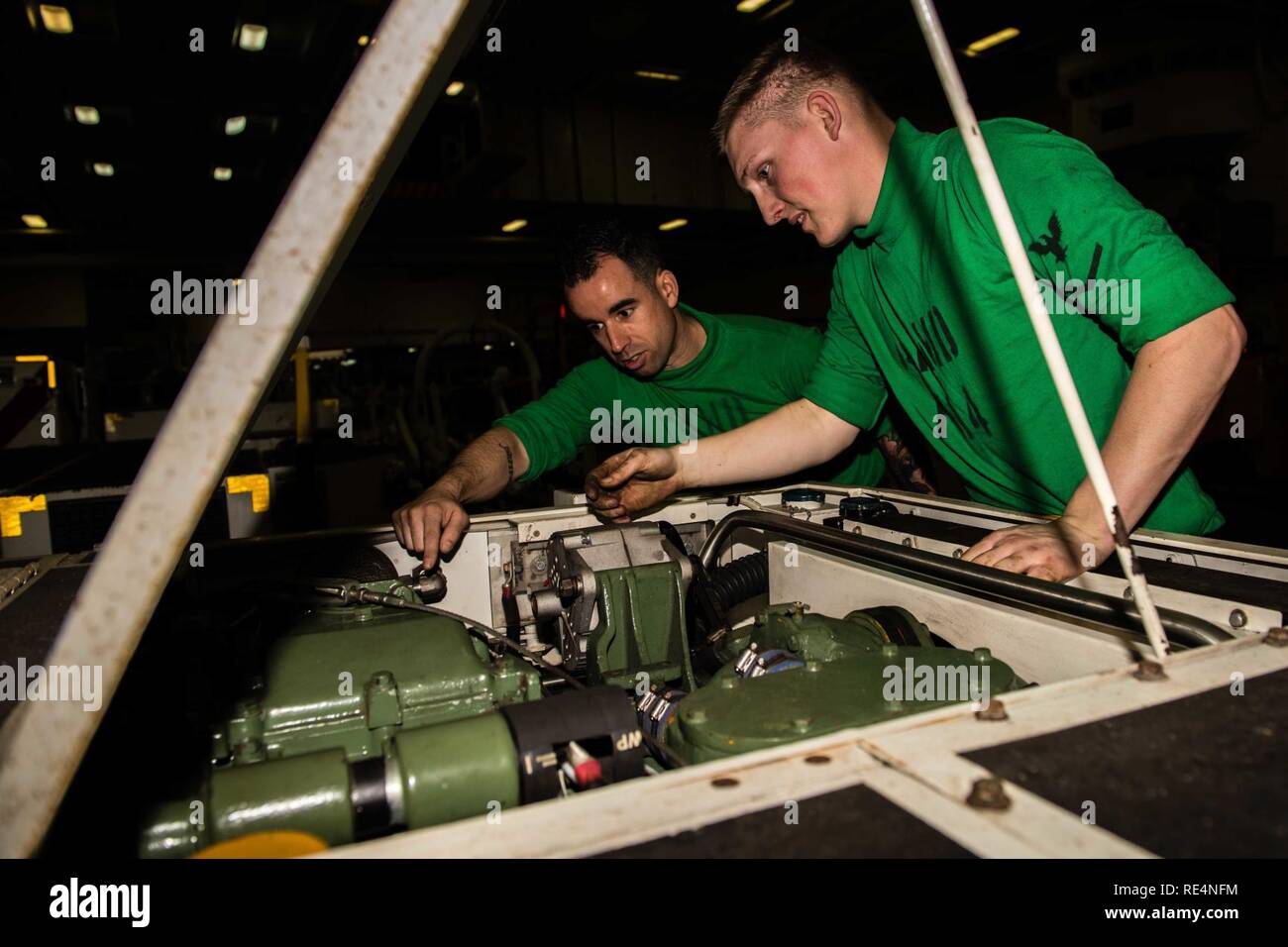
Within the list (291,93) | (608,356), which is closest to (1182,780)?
(608,356)

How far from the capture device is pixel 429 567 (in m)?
1.66

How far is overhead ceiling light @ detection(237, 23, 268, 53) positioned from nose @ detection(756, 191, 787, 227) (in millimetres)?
4327

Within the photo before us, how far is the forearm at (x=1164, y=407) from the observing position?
47.6 inches

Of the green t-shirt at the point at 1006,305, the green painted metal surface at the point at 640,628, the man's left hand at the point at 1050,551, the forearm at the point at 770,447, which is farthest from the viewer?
the forearm at the point at 770,447

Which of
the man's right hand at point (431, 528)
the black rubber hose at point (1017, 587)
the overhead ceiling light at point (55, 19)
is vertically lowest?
the black rubber hose at point (1017, 587)

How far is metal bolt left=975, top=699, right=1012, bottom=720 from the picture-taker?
2.37 feet

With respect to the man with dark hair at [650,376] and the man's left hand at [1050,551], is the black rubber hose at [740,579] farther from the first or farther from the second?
the man with dark hair at [650,376]

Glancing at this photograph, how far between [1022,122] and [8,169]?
317 inches

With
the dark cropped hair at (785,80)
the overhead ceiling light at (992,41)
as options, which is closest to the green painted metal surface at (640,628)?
the dark cropped hair at (785,80)

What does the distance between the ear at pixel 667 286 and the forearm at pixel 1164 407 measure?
1.73 m

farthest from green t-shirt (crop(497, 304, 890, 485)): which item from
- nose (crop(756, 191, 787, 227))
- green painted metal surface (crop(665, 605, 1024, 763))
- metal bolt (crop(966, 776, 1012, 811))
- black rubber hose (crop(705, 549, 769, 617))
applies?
metal bolt (crop(966, 776, 1012, 811))

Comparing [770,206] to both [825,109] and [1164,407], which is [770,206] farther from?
[1164,407]

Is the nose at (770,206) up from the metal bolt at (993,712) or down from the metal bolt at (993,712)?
up
